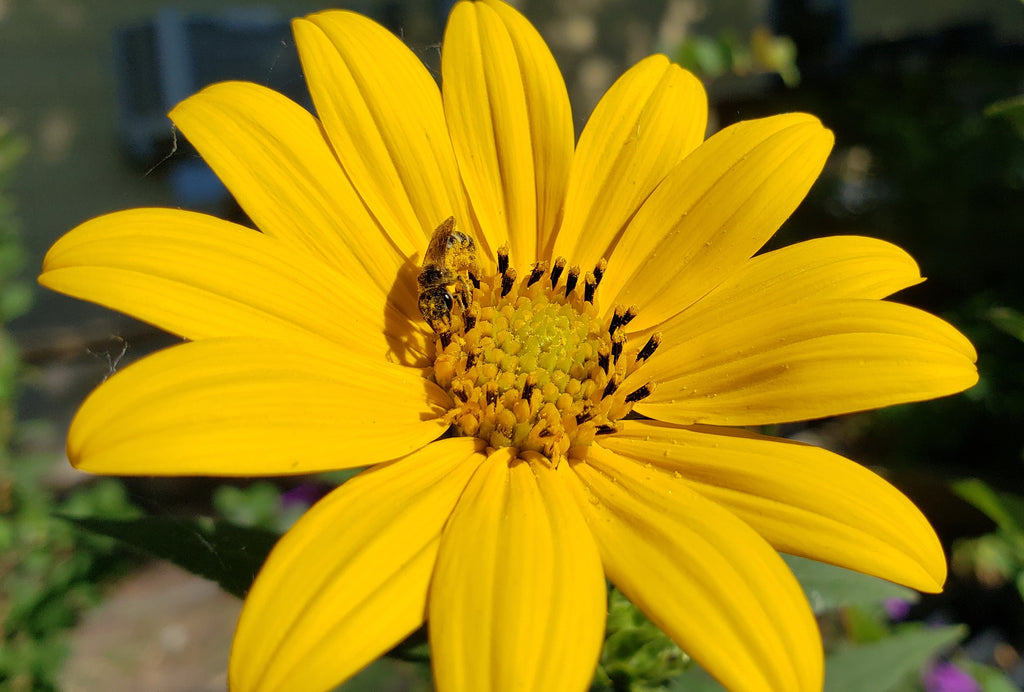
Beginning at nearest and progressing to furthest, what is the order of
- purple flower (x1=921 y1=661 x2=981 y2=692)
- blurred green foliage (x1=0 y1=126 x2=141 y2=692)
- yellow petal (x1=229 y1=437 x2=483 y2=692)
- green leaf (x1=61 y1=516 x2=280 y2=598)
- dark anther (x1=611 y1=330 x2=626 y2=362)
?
yellow petal (x1=229 y1=437 x2=483 y2=692) < green leaf (x1=61 y1=516 x2=280 y2=598) < dark anther (x1=611 y1=330 x2=626 y2=362) < blurred green foliage (x1=0 y1=126 x2=141 y2=692) < purple flower (x1=921 y1=661 x2=981 y2=692)

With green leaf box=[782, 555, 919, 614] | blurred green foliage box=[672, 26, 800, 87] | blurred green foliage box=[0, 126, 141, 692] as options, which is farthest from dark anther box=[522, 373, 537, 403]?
blurred green foliage box=[672, 26, 800, 87]

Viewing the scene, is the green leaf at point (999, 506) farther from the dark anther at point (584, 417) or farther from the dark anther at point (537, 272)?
the dark anther at point (537, 272)

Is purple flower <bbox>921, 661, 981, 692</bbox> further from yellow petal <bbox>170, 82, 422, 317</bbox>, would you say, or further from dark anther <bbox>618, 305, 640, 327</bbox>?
yellow petal <bbox>170, 82, 422, 317</bbox>

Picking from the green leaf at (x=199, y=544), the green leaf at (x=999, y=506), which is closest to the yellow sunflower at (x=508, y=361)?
the green leaf at (x=199, y=544)

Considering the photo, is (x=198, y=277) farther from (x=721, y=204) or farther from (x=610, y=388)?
(x=721, y=204)

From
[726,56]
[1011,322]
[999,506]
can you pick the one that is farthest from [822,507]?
[726,56]

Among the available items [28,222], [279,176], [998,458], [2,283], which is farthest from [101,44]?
[998,458]

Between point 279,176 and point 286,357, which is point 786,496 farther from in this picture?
point 279,176
